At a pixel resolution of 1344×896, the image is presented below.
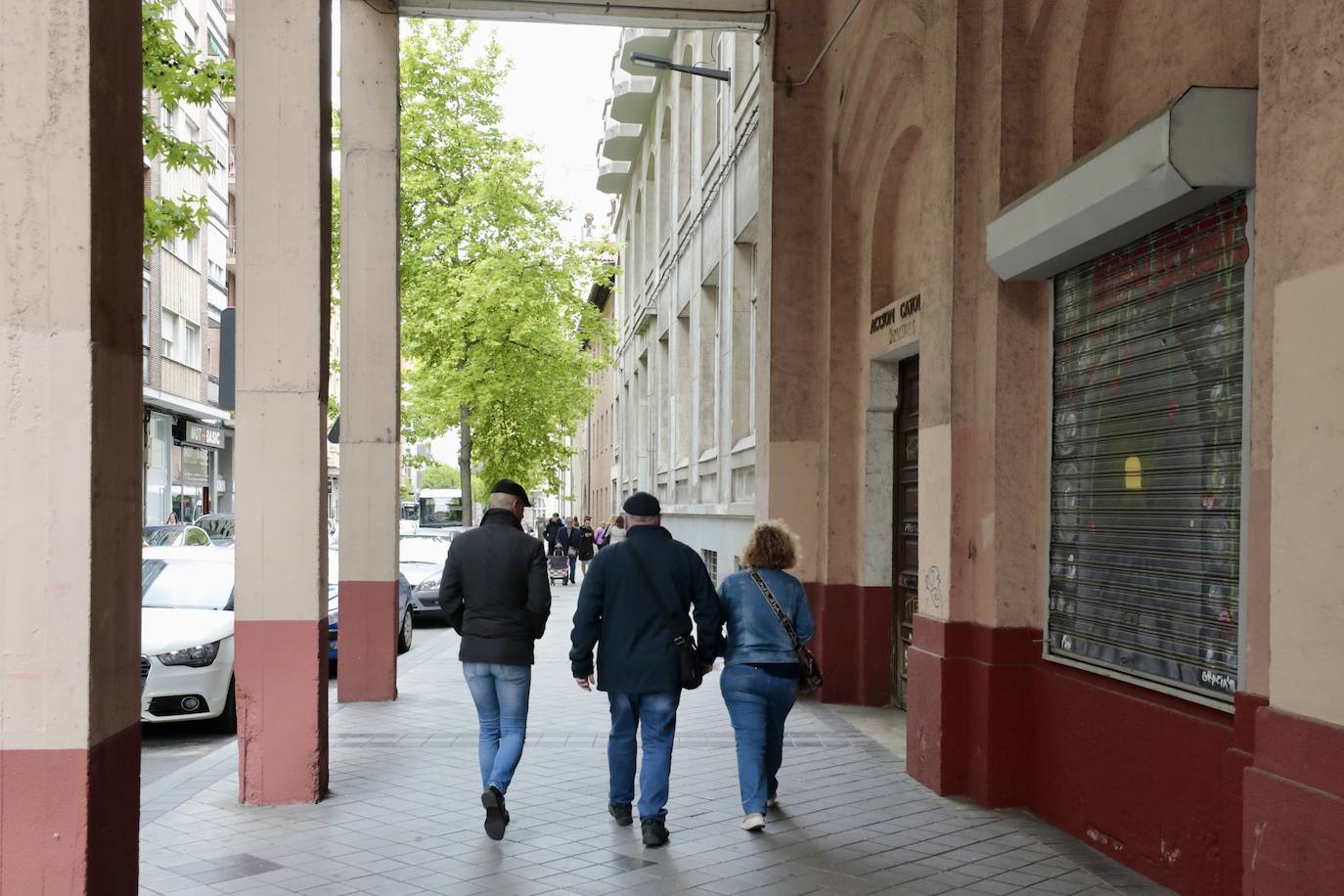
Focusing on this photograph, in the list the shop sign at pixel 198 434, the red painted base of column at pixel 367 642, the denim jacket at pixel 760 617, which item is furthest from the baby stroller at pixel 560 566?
the denim jacket at pixel 760 617

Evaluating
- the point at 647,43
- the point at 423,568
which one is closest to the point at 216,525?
the point at 423,568

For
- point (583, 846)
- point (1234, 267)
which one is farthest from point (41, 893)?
point (1234, 267)

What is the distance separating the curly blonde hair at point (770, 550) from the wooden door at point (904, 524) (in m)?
4.24

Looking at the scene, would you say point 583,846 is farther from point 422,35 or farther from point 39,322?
point 422,35

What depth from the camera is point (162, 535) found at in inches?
922

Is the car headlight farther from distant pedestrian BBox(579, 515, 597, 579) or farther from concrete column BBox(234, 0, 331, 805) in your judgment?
distant pedestrian BBox(579, 515, 597, 579)

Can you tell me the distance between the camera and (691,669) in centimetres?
682

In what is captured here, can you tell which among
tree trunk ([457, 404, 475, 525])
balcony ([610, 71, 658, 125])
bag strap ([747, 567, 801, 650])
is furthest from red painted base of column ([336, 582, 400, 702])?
balcony ([610, 71, 658, 125])

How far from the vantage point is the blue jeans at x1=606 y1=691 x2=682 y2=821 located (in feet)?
22.0

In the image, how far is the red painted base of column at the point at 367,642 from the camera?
39.3 ft

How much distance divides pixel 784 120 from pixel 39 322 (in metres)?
10.1

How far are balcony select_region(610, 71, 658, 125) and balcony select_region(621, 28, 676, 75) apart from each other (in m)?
1.08

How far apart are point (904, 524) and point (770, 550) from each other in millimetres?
4666

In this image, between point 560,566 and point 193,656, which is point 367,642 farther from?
point 560,566
